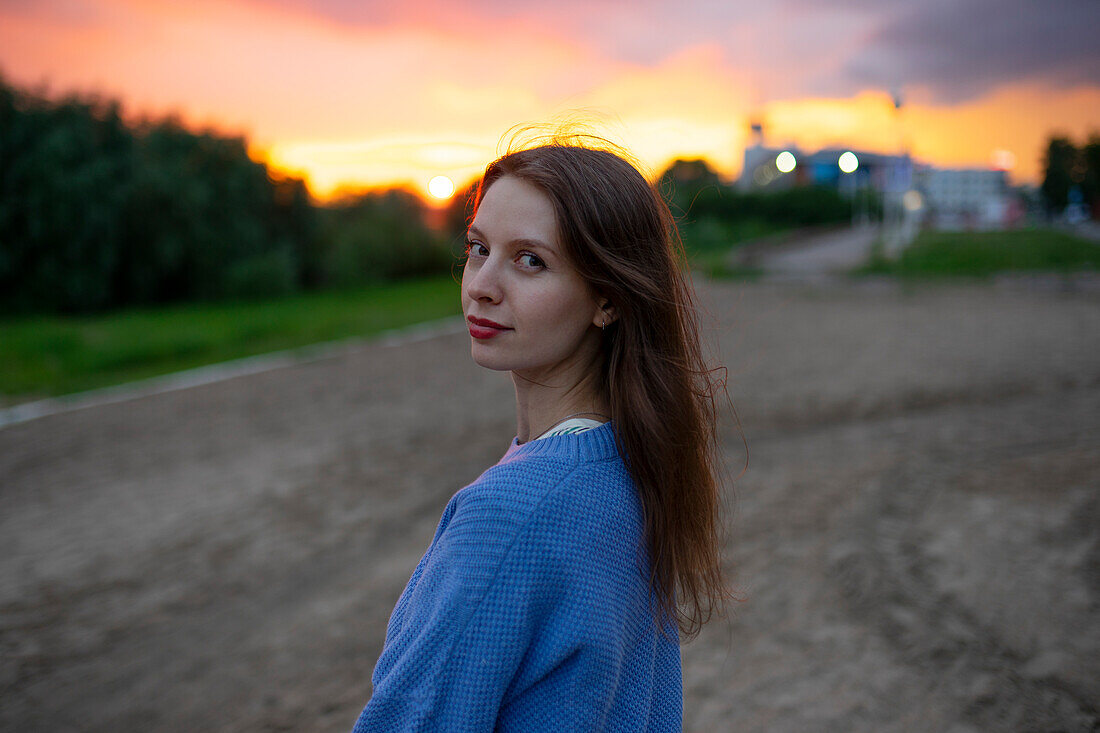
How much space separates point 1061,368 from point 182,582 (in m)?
9.28

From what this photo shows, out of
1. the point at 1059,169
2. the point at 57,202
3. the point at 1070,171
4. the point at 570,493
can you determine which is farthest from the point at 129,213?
the point at 1059,169

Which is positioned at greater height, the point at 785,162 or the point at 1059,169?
the point at 1059,169

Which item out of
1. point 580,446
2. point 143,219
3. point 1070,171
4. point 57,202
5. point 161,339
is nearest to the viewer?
point 580,446

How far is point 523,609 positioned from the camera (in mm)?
1062

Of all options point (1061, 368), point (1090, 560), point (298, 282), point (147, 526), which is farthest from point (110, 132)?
point (1090, 560)

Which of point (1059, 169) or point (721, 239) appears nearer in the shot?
point (1059, 169)

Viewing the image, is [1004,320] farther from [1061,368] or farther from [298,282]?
[298,282]

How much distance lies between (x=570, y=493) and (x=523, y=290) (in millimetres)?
331

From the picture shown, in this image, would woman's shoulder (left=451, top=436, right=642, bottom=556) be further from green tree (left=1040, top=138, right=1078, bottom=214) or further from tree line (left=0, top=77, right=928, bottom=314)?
green tree (left=1040, top=138, right=1078, bottom=214)

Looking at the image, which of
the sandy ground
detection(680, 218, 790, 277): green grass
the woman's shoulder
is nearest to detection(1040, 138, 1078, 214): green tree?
detection(680, 218, 790, 277): green grass

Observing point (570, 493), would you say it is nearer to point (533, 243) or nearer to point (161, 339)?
point (533, 243)

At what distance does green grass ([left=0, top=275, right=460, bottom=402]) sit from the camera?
1230cm

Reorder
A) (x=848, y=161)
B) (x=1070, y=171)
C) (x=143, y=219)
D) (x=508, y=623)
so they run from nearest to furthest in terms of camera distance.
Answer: (x=508, y=623), (x=848, y=161), (x=143, y=219), (x=1070, y=171)

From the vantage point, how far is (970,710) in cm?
321
